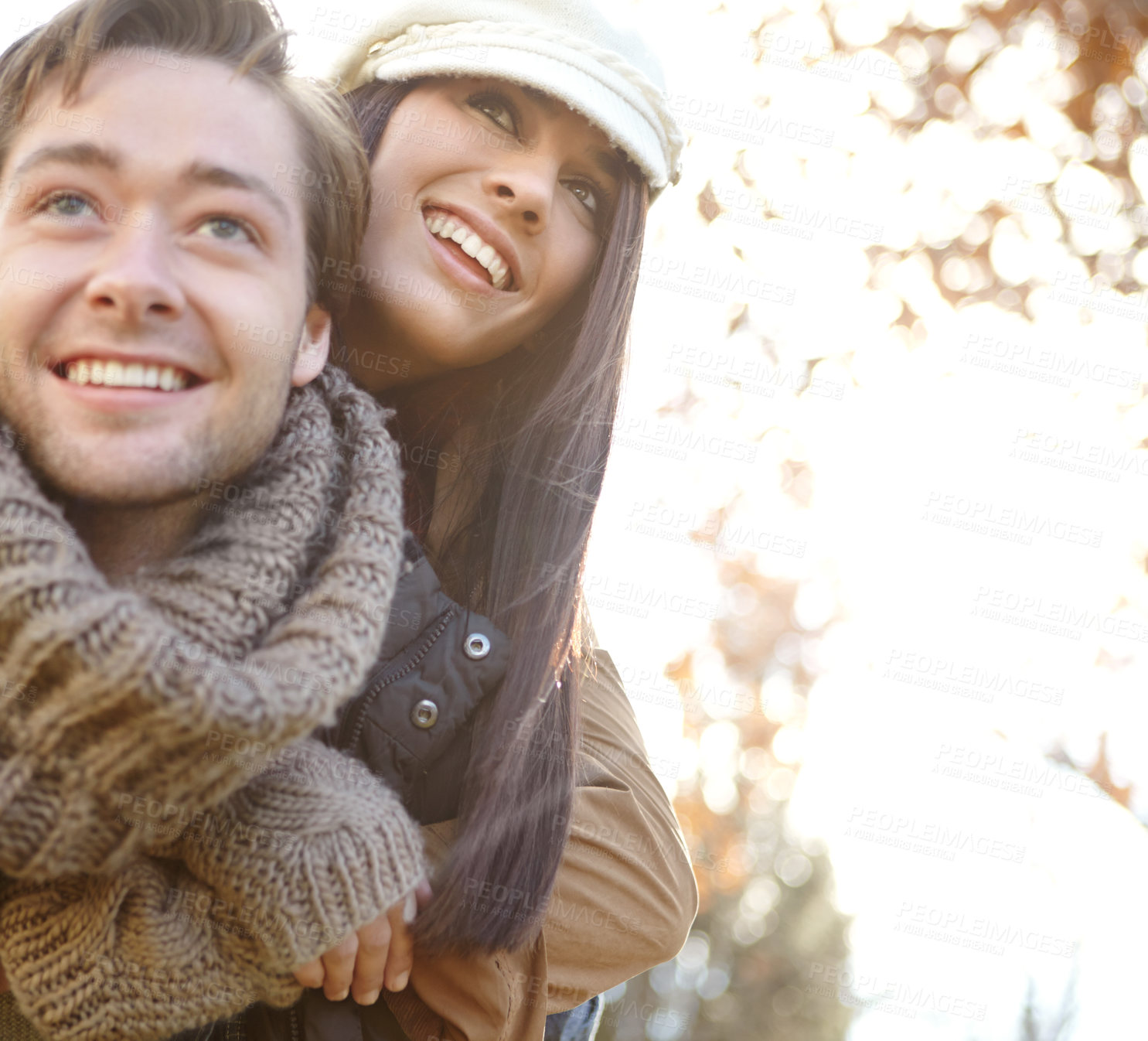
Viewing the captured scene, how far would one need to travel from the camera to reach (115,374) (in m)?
1.42

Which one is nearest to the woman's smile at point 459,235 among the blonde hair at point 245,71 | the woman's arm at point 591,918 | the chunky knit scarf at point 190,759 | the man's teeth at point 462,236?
the man's teeth at point 462,236

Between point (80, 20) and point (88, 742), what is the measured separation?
1.08 m

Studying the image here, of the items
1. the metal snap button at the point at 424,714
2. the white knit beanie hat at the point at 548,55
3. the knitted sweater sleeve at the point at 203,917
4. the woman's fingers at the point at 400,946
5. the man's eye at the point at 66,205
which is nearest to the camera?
the knitted sweater sleeve at the point at 203,917

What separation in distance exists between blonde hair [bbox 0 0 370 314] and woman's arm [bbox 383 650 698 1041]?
3.45ft

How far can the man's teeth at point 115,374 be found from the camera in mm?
1419

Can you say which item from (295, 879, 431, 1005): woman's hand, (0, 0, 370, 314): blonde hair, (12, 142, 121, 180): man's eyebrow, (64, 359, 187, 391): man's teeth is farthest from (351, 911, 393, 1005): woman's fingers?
(12, 142, 121, 180): man's eyebrow

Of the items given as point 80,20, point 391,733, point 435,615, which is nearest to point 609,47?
point 80,20

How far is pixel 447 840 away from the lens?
5.71 feet

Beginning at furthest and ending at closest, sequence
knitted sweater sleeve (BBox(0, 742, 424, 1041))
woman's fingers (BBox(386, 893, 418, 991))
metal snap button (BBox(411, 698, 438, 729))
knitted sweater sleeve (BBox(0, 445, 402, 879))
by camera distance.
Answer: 1. metal snap button (BBox(411, 698, 438, 729))
2. woman's fingers (BBox(386, 893, 418, 991))
3. knitted sweater sleeve (BBox(0, 742, 424, 1041))
4. knitted sweater sleeve (BBox(0, 445, 402, 879))

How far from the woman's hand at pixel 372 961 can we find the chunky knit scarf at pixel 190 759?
0.20ft

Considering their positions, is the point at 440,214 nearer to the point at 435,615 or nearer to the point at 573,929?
the point at 435,615

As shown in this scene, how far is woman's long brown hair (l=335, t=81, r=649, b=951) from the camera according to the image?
172cm

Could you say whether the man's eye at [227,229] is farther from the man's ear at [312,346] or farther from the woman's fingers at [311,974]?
the woman's fingers at [311,974]

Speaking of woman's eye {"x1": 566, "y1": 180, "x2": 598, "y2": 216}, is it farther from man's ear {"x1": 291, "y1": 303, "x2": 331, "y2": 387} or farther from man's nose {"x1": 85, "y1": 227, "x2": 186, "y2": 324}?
man's nose {"x1": 85, "y1": 227, "x2": 186, "y2": 324}
